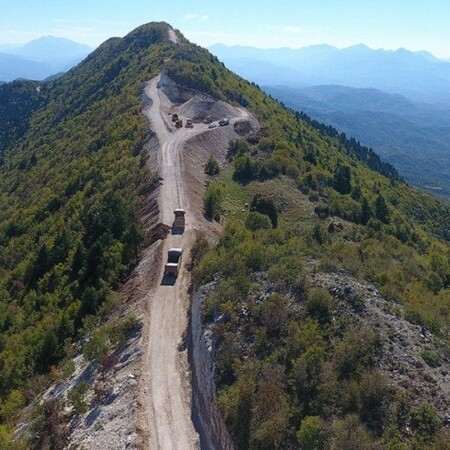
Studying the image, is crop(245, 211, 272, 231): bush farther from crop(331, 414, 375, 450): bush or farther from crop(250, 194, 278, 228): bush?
crop(331, 414, 375, 450): bush

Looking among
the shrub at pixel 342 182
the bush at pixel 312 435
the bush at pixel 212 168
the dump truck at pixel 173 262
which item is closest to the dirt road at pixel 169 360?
the dump truck at pixel 173 262

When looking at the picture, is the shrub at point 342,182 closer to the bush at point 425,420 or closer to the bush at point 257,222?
the bush at point 257,222

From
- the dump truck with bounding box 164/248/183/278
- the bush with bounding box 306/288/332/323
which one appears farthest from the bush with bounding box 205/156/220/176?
the bush with bounding box 306/288/332/323

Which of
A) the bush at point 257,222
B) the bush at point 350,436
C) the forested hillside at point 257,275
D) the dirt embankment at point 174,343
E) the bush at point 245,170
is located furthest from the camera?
the bush at point 245,170

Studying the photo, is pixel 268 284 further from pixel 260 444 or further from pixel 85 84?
pixel 85 84

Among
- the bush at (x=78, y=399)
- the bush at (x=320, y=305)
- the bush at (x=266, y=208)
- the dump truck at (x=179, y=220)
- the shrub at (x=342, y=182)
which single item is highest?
the bush at (x=320, y=305)
